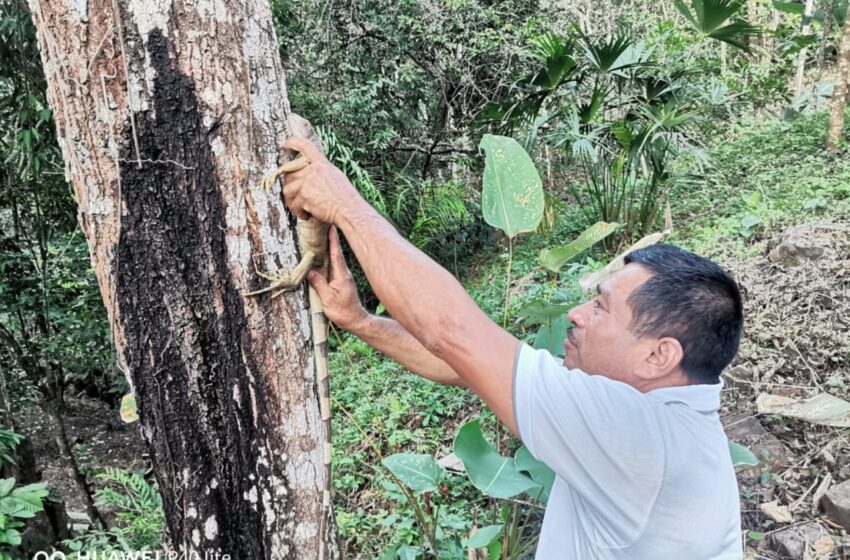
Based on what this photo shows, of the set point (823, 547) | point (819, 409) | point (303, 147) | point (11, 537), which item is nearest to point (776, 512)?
point (823, 547)

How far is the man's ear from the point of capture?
4.20 feet

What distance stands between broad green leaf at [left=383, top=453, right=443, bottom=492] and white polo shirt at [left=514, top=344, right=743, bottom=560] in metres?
0.83

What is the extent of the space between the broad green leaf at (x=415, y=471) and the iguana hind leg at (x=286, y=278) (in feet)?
3.06

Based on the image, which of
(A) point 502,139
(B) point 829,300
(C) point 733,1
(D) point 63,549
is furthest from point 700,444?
(C) point 733,1

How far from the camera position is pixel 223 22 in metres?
1.25

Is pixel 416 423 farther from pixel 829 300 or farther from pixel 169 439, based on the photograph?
pixel 829 300

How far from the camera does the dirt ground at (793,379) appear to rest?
2.45m

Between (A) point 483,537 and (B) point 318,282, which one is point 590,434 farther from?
(A) point 483,537

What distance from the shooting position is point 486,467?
1896 mm

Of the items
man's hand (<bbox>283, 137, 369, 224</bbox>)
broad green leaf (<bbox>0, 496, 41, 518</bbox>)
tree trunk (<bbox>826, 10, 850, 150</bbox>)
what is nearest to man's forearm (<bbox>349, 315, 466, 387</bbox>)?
man's hand (<bbox>283, 137, 369, 224</bbox>)

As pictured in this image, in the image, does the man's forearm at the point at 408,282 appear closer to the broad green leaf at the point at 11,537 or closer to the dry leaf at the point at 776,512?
the broad green leaf at the point at 11,537

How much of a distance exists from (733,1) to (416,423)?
409 centimetres

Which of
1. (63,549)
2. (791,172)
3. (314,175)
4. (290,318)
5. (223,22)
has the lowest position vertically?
(63,549)

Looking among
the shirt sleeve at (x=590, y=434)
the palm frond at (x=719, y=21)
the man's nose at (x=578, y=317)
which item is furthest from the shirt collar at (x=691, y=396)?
the palm frond at (x=719, y=21)
